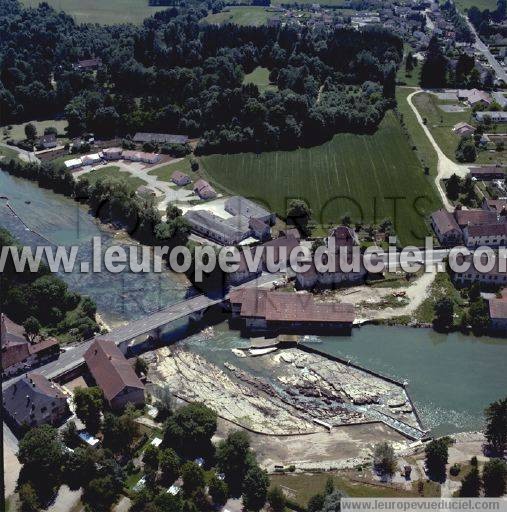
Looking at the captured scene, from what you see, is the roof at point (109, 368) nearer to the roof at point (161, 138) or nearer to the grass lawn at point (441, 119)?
the roof at point (161, 138)

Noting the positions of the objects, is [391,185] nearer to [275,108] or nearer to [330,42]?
[275,108]

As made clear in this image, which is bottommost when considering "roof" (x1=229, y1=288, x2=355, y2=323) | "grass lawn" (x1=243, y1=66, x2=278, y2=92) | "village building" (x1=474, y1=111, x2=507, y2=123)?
"roof" (x1=229, y1=288, x2=355, y2=323)

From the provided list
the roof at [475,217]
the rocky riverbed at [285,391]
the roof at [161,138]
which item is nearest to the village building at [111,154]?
the roof at [161,138]

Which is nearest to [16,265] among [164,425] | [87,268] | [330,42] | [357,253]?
[87,268]

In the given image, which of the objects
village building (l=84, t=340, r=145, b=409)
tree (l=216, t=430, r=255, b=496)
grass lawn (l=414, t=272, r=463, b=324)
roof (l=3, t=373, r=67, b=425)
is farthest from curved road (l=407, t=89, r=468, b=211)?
roof (l=3, t=373, r=67, b=425)

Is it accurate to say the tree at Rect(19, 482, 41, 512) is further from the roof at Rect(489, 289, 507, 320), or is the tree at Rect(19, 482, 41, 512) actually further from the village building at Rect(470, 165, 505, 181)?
the village building at Rect(470, 165, 505, 181)

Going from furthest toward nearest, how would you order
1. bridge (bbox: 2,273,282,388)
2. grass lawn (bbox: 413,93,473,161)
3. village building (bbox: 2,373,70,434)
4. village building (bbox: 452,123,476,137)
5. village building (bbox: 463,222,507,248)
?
village building (bbox: 452,123,476,137) → grass lawn (bbox: 413,93,473,161) → village building (bbox: 463,222,507,248) → bridge (bbox: 2,273,282,388) → village building (bbox: 2,373,70,434)
